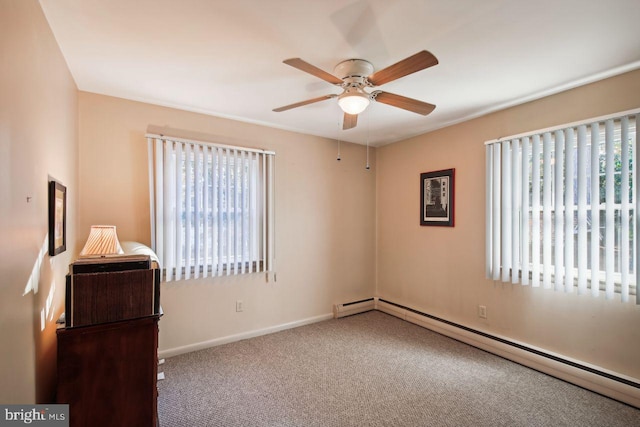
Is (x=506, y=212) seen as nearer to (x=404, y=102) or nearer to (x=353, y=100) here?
(x=404, y=102)

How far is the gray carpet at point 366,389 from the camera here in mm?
2010

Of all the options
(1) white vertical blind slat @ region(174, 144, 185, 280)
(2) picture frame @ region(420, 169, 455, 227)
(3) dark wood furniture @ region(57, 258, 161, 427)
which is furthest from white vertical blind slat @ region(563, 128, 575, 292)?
(1) white vertical blind slat @ region(174, 144, 185, 280)

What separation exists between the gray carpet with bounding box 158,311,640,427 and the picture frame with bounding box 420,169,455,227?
1380mm

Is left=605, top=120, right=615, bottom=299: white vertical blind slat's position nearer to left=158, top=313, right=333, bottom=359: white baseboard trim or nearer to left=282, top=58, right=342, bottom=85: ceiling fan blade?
left=282, top=58, right=342, bottom=85: ceiling fan blade

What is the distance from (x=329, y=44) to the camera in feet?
6.11

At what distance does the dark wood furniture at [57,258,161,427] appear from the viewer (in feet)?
4.74

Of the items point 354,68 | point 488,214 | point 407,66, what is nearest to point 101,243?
point 354,68

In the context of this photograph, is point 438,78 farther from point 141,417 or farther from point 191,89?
point 141,417

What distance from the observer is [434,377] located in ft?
8.30

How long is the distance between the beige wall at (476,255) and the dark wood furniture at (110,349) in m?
3.02

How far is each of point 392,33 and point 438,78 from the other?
758 millimetres

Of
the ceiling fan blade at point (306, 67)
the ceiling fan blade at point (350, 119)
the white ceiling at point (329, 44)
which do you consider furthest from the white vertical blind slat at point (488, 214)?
the ceiling fan blade at point (306, 67)

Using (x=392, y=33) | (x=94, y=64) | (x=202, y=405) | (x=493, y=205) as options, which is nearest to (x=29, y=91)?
(x=94, y=64)

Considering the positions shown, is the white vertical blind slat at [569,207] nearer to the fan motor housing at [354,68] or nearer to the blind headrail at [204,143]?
the fan motor housing at [354,68]
